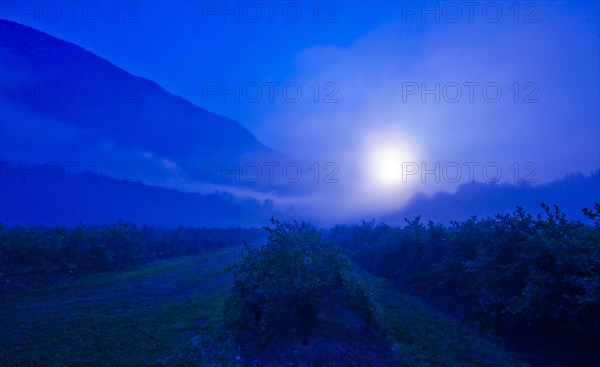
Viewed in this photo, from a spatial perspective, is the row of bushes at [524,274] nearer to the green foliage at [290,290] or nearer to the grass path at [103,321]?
the green foliage at [290,290]

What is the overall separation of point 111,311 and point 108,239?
18.8 meters

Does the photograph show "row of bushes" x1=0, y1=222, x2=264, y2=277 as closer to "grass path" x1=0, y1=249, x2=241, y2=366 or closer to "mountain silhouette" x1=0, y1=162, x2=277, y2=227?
"grass path" x1=0, y1=249, x2=241, y2=366

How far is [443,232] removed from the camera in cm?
1722

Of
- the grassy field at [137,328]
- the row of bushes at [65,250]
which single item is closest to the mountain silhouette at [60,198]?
the row of bushes at [65,250]

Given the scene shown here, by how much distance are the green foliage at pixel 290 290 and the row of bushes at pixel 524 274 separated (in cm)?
436

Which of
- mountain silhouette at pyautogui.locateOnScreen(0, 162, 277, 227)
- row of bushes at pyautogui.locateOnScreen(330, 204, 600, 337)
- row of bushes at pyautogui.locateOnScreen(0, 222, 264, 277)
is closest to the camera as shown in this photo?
row of bushes at pyautogui.locateOnScreen(330, 204, 600, 337)

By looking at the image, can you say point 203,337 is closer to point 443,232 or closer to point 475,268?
point 475,268

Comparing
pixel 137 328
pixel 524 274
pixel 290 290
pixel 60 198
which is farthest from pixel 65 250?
pixel 60 198

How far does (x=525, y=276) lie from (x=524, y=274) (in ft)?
0.95

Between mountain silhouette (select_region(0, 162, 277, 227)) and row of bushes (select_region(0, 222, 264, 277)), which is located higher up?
mountain silhouette (select_region(0, 162, 277, 227))

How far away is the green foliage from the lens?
8211mm

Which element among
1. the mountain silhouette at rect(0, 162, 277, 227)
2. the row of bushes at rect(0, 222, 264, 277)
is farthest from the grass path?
the mountain silhouette at rect(0, 162, 277, 227)

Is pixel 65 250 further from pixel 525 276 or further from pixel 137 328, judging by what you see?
pixel 525 276

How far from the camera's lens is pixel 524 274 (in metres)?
9.65
